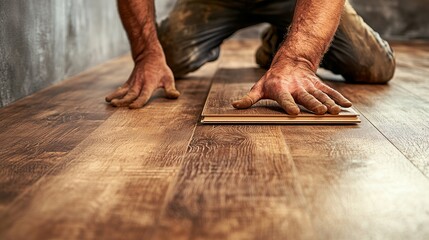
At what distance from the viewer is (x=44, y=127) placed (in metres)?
1.74

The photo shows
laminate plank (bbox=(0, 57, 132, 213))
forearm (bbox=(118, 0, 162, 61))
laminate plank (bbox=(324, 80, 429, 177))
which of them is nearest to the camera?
laminate plank (bbox=(0, 57, 132, 213))

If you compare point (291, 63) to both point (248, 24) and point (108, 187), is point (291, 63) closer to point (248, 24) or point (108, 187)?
point (108, 187)

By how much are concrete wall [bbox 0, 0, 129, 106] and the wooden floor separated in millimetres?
237

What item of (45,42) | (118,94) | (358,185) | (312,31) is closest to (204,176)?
(358,185)

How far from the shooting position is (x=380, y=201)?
1064 mm

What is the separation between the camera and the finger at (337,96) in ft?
5.90

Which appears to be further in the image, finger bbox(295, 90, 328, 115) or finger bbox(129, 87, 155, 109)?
finger bbox(129, 87, 155, 109)

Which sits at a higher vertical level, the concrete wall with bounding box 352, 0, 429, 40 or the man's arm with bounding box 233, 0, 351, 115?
the man's arm with bounding box 233, 0, 351, 115

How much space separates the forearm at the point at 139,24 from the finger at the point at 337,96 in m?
0.72

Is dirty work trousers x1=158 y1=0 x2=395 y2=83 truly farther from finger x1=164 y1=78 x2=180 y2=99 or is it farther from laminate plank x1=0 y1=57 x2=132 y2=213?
finger x1=164 y1=78 x2=180 y2=99

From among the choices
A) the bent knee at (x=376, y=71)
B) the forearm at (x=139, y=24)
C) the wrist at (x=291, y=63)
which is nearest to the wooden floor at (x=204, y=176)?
the wrist at (x=291, y=63)

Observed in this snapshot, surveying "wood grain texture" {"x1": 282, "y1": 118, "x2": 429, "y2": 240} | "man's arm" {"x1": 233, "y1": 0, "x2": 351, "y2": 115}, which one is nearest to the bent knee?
"man's arm" {"x1": 233, "y1": 0, "x2": 351, "y2": 115}

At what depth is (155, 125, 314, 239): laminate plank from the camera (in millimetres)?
938

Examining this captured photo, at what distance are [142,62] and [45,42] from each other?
0.56 metres
